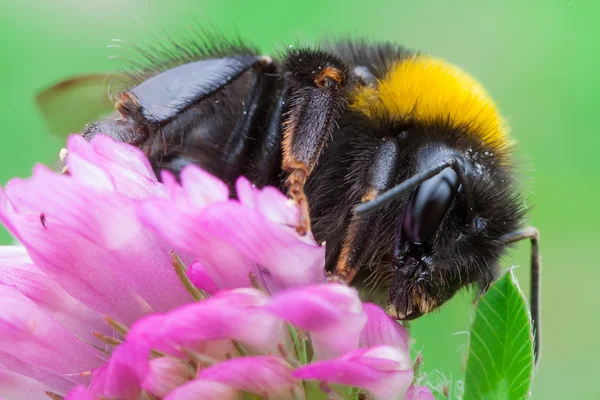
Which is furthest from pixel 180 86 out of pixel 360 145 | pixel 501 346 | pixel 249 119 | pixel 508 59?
pixel 508 59

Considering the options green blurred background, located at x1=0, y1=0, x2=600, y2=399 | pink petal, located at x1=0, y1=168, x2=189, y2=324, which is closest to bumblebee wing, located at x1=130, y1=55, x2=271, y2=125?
pink petal, located at x1=0, y1=168, x2=189, y2=324

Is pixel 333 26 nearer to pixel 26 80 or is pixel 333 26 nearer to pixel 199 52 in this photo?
pixel 26 80

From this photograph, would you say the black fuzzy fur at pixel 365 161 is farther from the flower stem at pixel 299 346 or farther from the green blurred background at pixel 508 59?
the green blurred background at pixel 508 59

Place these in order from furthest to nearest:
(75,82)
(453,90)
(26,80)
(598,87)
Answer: (598,87) < (26,80) < (75,82) < (453,90)

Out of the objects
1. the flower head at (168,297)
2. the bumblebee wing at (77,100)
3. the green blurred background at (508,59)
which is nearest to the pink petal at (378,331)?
the flower head at (168,297)

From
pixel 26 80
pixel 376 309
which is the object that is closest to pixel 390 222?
pixel 376 309

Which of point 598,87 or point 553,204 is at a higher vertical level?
point 598,87
